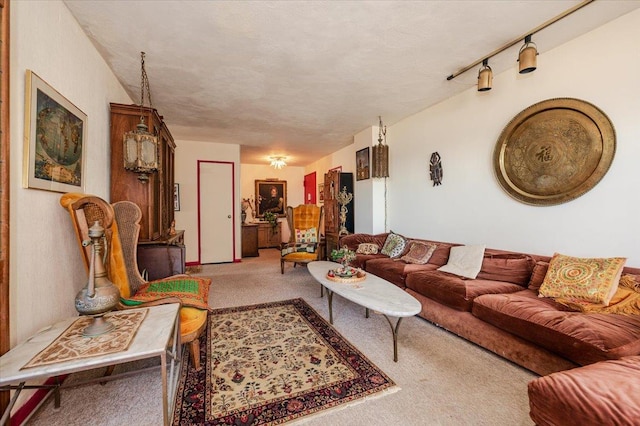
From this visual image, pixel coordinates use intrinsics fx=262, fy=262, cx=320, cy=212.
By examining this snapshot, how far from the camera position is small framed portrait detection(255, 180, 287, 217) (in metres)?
7.88

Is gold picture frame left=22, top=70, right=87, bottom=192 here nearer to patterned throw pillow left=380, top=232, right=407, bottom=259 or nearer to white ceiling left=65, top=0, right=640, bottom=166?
white ceiling left=65, top=0, right=640, bottom=166

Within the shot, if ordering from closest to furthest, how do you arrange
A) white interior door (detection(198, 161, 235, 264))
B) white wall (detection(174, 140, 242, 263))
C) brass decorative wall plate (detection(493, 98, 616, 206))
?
brass decorative wall plate (detection(493, 98, 616, 206))
white wall (detection(174, 140, 242, 263))
white interior door (detection(198, 161, 235, 264))

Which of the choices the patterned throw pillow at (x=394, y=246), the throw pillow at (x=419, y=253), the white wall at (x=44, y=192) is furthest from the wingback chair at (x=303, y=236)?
the white wall at (x=44, y=192)

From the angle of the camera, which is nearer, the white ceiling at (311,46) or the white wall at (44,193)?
the white wall at (44,193)

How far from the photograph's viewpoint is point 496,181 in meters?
2.93

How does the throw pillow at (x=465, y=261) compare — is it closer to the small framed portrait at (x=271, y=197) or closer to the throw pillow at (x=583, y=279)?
the throw pillow at (x=583, y=279)

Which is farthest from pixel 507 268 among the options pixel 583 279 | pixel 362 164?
pixel 362 164

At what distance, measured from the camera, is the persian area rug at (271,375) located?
149 centimetres

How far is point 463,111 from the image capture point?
3283mm

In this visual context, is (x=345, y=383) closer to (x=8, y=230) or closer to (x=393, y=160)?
(x=8, y=230)

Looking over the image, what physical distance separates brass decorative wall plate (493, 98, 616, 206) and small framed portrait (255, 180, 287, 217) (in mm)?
6071

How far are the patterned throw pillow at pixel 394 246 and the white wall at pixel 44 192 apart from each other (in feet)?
11.2

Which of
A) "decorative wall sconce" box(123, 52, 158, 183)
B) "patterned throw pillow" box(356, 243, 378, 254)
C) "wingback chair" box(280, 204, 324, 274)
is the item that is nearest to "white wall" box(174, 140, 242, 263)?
"wingback chair" box(280, 204, 324, 274)

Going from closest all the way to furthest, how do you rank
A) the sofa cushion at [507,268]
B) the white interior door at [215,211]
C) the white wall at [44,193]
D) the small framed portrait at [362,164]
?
1. the white wall at [44,193]
2. the sofa cushion at [507,268]
3. the small framed portrait at [362,164]
4. the white interior door at [215,211]
